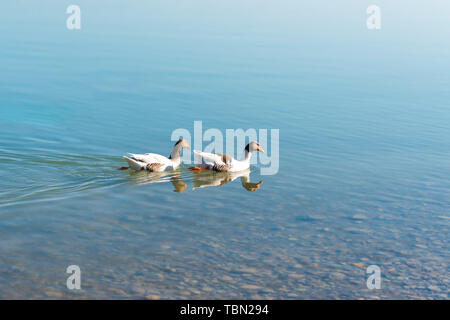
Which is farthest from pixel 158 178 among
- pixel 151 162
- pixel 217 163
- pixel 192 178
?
pixel 217 163

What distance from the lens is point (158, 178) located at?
18.6 m

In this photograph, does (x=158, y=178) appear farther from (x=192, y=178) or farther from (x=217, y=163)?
(x=217, y=163)

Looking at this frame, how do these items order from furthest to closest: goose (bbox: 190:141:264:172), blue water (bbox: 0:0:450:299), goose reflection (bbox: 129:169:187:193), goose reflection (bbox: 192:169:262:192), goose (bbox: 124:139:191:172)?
goose (bbox: 190:141:264:172), goose reflection (bbox: 192:169:262:192), goose (bbox: 124:139:191:172), goose reflection (bbox: 129:169:187:193), blue water (bbox: 0:0:450:299)

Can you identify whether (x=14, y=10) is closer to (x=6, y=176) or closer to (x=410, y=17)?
(x=6, y=176)

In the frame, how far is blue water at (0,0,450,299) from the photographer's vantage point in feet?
40.4

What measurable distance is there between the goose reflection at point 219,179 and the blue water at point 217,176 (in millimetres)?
128

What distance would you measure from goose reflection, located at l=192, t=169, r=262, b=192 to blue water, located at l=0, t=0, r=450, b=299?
0.13 meters

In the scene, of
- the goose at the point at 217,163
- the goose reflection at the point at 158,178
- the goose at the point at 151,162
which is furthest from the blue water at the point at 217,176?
the goose at the point at 217,163

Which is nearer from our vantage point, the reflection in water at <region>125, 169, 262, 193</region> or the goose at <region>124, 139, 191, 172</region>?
the reflection in water at <region>125, 169, 262, 193</region>

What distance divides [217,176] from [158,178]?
2109 millimetres

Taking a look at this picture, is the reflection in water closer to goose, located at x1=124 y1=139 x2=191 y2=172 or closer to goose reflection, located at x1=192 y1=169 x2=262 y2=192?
goose reflection, located at x1=192 y1=169 x2=262 y2=192

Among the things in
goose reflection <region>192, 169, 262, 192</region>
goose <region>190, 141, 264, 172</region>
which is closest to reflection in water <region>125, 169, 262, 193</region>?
goose reflection <region>192, 169, 262, 192</region>

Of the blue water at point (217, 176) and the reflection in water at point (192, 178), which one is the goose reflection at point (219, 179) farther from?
the blue water at point (217, 176)

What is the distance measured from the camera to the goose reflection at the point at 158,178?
17955 mm
